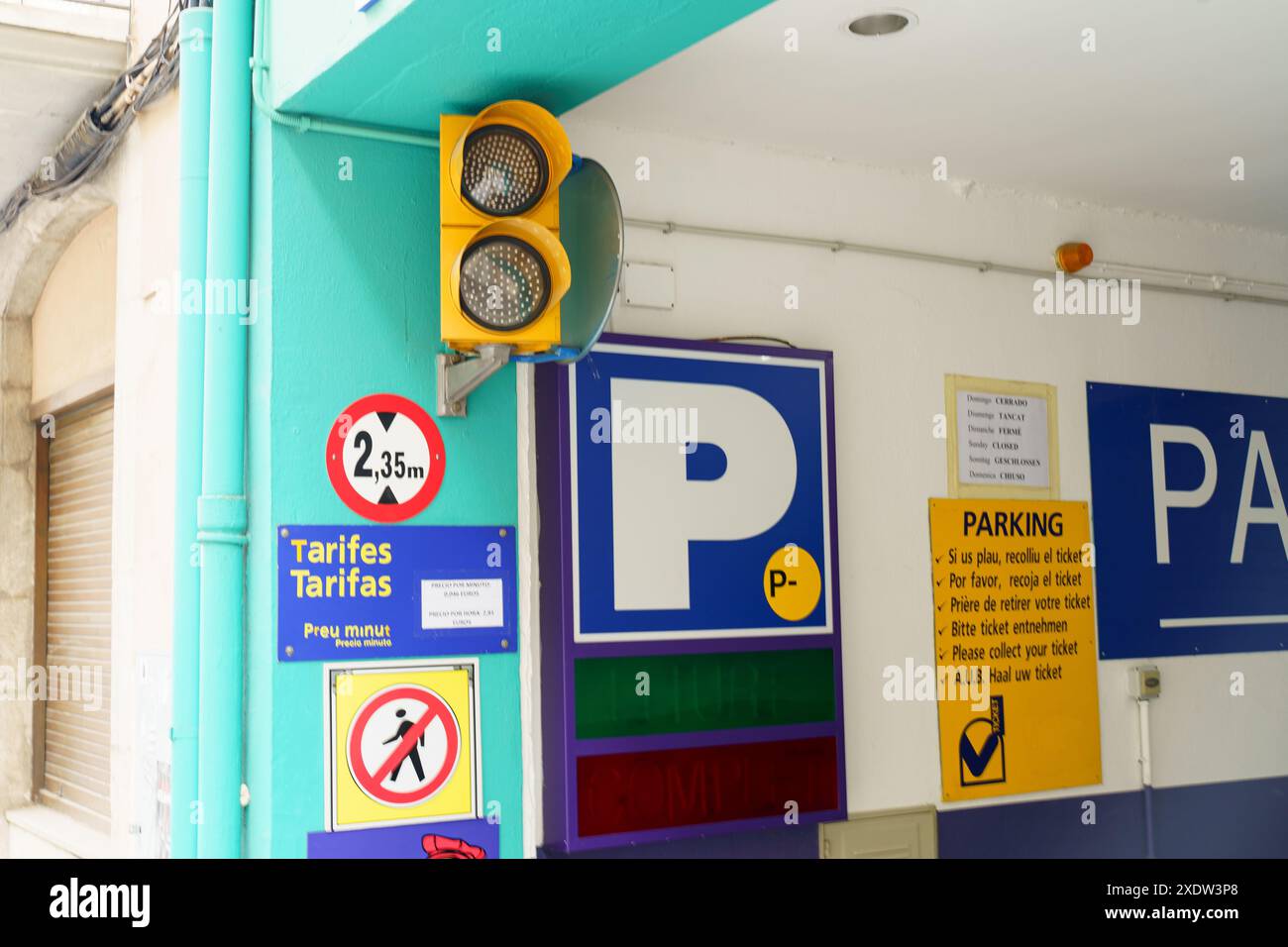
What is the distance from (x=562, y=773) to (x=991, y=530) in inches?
75.1

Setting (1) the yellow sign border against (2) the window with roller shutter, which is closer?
(1) the yellow sign border

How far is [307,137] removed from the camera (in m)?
3.38

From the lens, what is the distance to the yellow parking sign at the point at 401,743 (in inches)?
129

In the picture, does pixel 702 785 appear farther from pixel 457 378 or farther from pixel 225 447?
pixel 225 447

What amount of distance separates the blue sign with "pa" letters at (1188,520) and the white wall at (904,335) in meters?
0.09

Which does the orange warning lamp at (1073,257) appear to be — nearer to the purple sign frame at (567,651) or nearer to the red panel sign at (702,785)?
the purple sign frame at (567,651)

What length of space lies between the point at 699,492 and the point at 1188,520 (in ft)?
7.63

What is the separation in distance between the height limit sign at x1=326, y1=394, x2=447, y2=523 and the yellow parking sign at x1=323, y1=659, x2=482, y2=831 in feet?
1.29

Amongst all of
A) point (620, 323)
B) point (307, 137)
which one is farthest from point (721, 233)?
point (307, 137)

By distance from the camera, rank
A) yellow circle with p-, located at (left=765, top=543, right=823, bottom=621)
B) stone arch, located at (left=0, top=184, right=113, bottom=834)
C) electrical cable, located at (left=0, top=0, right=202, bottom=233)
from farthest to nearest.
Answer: stone arch, located at (left=0, top=184, right=113, bottom=834) → yellow circle with p-, located at (left=765, top=543, right=823, bottom=621) → electrical cable, located at (left=0, top=0, right=202, bottom=233)

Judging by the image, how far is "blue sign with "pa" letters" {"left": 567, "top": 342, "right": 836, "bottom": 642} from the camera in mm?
3990
